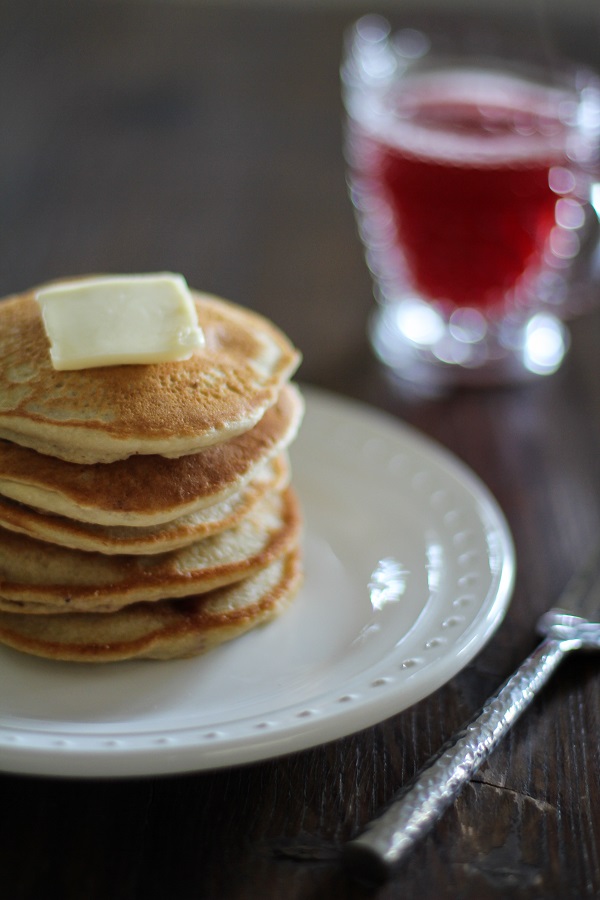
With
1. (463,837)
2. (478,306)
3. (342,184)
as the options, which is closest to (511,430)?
(478,306)

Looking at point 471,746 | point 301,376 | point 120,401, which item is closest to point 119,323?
point 120,401

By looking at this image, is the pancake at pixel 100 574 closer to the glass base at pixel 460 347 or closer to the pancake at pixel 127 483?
the pancake at pixel 127 483

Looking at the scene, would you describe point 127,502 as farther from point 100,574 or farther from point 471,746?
point 471,746

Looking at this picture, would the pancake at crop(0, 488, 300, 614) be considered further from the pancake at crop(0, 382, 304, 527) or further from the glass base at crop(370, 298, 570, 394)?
the glass base at crop(370, 298, 570, 394)

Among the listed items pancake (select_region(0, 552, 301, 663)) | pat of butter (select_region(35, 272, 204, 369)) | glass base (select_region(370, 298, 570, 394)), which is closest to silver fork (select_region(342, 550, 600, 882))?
pancake (select_region(0, 552, 301, 663))

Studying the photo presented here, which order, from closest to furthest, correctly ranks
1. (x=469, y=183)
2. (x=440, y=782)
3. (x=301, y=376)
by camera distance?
(x=440, y=782)
(x=469, y=183)
(x=301, y=376)

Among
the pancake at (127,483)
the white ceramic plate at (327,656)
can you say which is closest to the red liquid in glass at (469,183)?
the white ceramic plate at (327,656)
